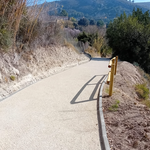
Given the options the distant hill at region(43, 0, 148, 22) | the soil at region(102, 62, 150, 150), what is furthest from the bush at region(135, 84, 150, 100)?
the distant hill at region(43, 0, 148, 22)

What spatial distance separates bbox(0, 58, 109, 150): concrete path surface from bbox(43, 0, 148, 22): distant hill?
130659 mm

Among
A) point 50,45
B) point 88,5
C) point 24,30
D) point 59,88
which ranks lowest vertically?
point 59,88

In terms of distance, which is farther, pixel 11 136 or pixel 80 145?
pixel 11 136

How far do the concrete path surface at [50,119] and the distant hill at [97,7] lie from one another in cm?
13066

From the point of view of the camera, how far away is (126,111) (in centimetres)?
543

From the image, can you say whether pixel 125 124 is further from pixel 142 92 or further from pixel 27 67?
pixel 27 67

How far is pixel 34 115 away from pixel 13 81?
8.79ft

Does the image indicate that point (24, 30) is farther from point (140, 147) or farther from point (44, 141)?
point (140, 147)

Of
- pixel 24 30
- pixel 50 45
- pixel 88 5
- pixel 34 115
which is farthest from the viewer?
pixel 88 5

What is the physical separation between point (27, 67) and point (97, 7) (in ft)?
515

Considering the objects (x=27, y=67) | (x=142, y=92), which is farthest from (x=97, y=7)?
(x=27, y=67)

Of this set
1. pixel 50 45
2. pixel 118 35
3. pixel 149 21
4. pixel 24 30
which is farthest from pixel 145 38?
pixel 24 30

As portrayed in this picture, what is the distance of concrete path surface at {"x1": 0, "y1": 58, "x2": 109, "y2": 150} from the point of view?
152 inches

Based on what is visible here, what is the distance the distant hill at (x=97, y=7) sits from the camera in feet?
456
